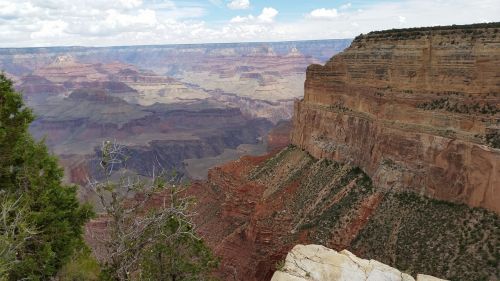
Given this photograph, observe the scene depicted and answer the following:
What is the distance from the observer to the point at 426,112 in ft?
141

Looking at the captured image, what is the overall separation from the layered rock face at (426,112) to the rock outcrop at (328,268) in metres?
20.6

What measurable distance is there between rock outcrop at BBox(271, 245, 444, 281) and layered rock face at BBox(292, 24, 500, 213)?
20.6 metres

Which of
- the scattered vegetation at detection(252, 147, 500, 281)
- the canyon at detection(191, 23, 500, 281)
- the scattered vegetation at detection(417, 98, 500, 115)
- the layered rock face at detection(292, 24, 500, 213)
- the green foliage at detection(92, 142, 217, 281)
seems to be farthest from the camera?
the scattered vegetation at detection(417, 98, 500, 115)

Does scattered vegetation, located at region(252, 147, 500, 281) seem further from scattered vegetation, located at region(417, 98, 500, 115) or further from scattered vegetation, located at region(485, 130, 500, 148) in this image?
scattered vegetation, located at region(417, 98, 500, 115)

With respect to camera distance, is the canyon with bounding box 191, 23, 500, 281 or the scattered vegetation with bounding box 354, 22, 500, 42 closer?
the canyon with bounding box 191, 23, 500, 281

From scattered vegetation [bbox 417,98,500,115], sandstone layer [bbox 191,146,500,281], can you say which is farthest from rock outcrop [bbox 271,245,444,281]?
scattered vegetation [bbox 417,98,500,115]

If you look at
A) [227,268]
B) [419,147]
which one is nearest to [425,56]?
[419,147]

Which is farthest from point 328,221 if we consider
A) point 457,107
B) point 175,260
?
point 175,260

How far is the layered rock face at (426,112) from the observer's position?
38.7m

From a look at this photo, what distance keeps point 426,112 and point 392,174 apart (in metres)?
6.76

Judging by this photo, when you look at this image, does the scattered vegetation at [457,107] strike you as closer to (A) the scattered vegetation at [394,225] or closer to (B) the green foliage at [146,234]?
(A) the scattered vegetation at [394,225]

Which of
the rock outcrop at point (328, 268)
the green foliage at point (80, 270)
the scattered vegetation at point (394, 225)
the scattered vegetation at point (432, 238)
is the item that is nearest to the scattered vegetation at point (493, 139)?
the scattered vegetation at point (432, 238)

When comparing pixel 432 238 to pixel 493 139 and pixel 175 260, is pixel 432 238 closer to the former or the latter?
pixel 493 139

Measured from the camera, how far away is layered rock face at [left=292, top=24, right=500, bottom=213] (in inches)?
1523
